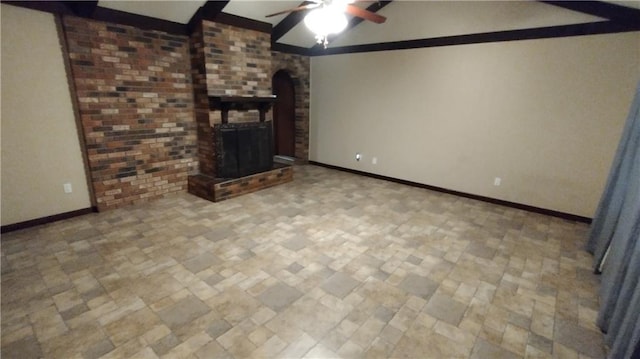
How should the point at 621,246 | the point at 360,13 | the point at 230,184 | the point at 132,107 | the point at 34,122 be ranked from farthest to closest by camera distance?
the point at 230,184 < the point at 132,107 < the point at 34,122 < the point at 360,13 < the point at 621,246

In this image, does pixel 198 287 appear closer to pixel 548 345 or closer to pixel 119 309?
pixel 119 309

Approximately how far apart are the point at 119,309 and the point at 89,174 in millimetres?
2327

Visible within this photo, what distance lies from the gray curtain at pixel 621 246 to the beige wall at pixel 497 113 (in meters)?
1.14

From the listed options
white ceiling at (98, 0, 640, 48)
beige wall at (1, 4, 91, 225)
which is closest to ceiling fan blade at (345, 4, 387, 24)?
white ceiling at (98, 0, 640, 48)

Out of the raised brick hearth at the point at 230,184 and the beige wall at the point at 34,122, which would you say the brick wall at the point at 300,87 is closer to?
the raised brick hearth at the point at 230,184

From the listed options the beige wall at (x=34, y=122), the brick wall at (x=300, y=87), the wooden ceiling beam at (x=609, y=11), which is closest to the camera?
the beige wall at (x=34, y=122)

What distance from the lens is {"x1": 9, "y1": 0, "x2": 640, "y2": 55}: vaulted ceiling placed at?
3229 millimetres

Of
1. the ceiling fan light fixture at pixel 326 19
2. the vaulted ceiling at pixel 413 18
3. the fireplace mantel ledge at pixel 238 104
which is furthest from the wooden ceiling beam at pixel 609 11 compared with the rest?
the fireplace mantel ledge at pixel 238 104

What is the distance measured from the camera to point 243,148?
14.6 feet

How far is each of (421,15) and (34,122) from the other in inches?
206

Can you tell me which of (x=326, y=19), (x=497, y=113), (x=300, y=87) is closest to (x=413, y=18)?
(x=497, y=113)

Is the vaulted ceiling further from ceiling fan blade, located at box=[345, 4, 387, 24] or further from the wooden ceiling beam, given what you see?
ceiling fan blade, located at box=[345, 4, 387, 24]

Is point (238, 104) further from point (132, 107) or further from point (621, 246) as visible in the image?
point (621, 246)

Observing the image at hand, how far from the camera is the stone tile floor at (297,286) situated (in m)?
1.84
